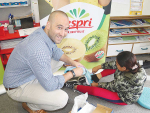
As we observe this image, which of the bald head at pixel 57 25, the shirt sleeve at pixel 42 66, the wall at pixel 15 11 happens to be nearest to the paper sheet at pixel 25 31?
the wall at pixel 15 11

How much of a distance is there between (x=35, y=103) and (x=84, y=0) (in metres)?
1.30

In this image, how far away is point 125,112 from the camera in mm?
1538

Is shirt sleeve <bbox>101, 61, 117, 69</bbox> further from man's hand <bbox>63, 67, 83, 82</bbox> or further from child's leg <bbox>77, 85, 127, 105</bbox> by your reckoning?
man's hand <bbox>63, 67, 83, 82</bbox>

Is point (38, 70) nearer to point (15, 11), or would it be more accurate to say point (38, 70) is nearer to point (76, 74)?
point (76, 74)

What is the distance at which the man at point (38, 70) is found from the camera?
111 cm

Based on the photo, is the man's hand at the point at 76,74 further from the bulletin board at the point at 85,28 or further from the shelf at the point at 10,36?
the shelf at the point at 10,36

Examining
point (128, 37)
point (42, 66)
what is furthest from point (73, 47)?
point (128, 37)

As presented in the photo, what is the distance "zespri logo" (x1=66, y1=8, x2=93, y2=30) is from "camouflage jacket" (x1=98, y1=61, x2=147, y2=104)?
2.53 feet

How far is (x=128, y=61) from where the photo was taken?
1376mm

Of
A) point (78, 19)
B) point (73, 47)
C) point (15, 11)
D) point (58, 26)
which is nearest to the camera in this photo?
point (58, 26)

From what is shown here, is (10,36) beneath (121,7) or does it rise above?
beneath

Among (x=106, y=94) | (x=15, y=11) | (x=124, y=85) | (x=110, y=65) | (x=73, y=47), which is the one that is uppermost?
(x=15, y=11)

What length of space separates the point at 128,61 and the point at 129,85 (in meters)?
0.27

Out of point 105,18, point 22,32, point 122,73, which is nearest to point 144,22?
point 105,18
